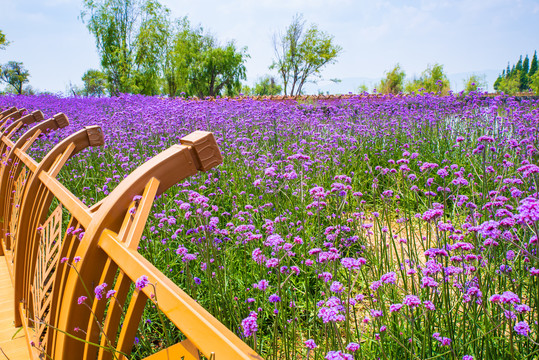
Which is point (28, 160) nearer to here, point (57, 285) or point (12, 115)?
point (57, 285)

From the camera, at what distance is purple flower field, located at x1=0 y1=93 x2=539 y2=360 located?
1.71 m

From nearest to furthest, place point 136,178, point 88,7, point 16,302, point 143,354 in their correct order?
point 136,178
point 143,354
point 16,302
point 88,7

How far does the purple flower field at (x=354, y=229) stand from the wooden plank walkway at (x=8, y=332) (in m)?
0.83

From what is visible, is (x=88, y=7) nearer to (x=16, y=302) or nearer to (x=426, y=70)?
(x=16, y=302)

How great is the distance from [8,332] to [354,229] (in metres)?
2.65

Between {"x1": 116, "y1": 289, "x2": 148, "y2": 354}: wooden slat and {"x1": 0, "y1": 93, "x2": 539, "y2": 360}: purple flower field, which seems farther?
{"x1": 0, "y1": 93, "x2": 539, "y2": 360}: purple flower field

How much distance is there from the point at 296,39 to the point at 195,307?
6016 centimetres

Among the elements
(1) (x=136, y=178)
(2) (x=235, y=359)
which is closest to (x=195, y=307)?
(2) (x=235, y=359)

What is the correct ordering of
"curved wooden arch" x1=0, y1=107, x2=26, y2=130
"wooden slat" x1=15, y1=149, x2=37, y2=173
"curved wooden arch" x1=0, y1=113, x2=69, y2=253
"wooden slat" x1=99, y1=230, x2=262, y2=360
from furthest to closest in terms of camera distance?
"curved wooden arch" x1=0, y1=107, x2=26, y2=130 < "curved wooden arch" x1=0, y1=113, x2=69, y2=253 < "wooden slat" x1=15, y1=149, x2=37, y2=173 < "wooden slat" x1=99, y1=230, x2=262, y2=360

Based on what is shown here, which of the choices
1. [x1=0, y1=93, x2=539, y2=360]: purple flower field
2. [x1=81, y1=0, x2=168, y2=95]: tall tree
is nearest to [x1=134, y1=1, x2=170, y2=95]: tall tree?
[x1=81, y1=0, x2=168, y2=95]: tall tree

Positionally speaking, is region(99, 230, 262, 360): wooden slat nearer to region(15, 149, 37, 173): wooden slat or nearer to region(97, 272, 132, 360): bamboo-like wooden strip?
region(97, 272, 132, 360): bamboo-like wooden strip

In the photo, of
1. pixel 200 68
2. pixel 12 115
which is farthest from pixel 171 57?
pixel 12 115

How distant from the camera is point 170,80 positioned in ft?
145

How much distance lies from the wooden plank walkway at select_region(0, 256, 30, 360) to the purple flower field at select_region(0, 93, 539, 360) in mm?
834
